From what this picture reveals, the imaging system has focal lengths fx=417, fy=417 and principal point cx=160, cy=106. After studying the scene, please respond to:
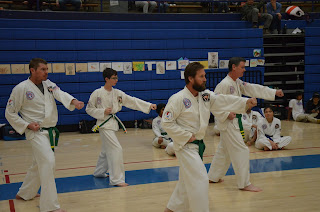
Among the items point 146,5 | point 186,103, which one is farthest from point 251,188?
point 146,5

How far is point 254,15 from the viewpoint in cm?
1464

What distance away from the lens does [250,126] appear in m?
10.7

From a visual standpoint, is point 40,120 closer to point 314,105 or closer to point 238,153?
point 238,153

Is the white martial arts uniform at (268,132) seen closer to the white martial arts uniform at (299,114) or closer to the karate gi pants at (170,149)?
the karate gi pants at (170,149)

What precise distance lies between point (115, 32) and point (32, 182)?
7.92 metres

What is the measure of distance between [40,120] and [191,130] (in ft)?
7.47

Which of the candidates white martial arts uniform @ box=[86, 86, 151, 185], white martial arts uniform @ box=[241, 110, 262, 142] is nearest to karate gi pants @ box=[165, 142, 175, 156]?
white martial arts uniform @ box=[86, 86, 151, 185]

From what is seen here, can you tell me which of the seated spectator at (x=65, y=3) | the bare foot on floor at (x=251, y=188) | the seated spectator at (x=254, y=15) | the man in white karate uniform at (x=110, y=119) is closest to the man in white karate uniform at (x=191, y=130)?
the bare foot on floor at (x=251, y=188)

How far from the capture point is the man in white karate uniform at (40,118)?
5762 mm

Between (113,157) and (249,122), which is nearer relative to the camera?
(113,157)

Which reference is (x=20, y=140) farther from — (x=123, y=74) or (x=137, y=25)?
(x=137, y=25)

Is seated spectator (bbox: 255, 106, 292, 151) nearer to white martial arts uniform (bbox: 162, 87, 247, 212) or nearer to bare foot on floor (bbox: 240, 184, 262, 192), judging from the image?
bare foot on floor (bbox: 240, 184, 262, 192)

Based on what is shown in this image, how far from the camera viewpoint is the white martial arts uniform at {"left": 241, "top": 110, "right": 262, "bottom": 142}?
1065 cm

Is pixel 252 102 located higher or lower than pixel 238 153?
higher
